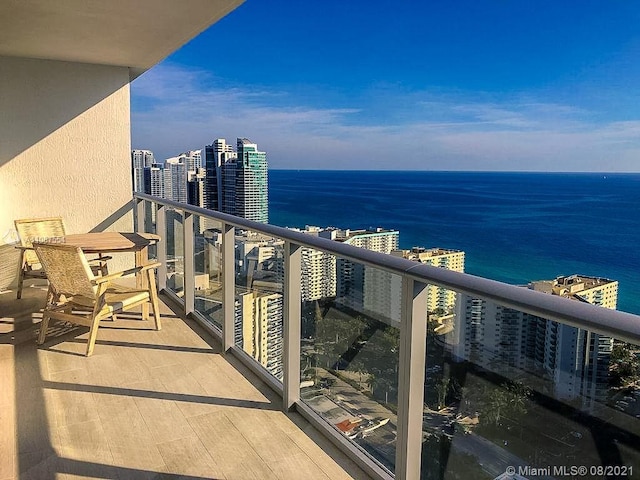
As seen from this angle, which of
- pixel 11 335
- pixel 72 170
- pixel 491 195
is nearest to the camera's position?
pixel 11 335

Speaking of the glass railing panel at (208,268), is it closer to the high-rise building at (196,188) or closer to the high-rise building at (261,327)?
the high-rise building at (261,327)

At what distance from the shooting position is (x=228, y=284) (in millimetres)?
3914

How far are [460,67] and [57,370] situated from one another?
138 feet

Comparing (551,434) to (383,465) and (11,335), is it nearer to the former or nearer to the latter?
(383,465)

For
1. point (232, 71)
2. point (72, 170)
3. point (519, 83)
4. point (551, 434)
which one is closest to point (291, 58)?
point (232, 71)

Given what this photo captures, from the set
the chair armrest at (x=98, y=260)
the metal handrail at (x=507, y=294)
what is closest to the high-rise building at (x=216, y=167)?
the chair armrest at (x=98, y=260)

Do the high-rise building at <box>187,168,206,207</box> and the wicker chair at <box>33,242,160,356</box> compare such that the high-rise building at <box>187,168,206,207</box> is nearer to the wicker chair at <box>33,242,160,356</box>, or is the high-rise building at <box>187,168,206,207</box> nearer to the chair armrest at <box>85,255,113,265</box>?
the chair armrest at <box>85,255,113,265</box>

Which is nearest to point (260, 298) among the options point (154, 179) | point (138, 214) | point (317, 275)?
point (317, 275)

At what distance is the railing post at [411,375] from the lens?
1.97m

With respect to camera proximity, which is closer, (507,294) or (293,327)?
(507,294)

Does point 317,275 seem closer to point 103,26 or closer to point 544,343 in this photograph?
point 544,343

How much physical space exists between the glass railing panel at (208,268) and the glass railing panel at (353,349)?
137 cm

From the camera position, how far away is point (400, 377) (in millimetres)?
2049

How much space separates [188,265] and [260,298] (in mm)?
1565
